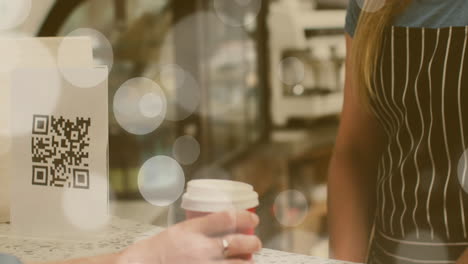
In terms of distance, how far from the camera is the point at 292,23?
14.2ft

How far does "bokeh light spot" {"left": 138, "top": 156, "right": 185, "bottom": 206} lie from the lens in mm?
3982

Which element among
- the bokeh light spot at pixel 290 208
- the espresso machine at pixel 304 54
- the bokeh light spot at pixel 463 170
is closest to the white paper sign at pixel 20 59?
the bokeh light spot at pixel 463 170

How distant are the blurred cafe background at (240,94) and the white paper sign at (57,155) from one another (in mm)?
2192

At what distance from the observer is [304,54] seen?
428cm

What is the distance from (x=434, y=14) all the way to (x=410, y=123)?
0.20 m

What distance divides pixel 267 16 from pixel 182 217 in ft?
12.4

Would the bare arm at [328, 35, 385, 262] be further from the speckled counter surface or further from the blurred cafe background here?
the blurred cafe background

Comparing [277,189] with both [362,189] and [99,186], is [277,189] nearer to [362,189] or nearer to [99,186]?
[362,189]

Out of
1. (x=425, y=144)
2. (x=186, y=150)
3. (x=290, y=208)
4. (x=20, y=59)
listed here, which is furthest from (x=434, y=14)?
(x=290, y=208)

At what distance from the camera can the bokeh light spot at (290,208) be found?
466cm

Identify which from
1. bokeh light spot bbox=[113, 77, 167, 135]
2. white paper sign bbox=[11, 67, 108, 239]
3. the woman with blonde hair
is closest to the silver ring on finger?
white paper sign bbox=[11, 67, 108, 239]

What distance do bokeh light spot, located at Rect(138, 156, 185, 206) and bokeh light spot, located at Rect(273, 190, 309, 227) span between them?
2.82ft

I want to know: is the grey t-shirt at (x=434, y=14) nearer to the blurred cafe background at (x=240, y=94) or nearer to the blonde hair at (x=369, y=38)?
the blonde hair at (x=369, y=38)

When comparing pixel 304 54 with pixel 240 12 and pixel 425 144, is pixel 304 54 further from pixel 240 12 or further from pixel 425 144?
pixel 425 144
